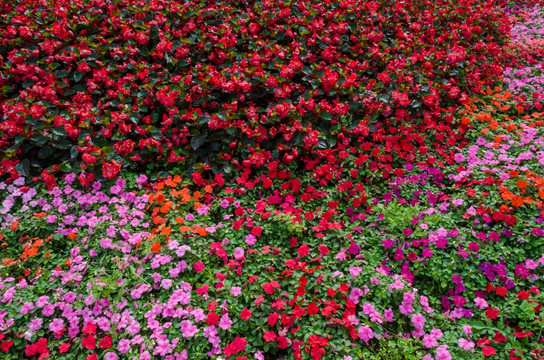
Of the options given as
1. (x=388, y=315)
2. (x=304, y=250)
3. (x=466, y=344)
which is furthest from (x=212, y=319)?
(x=466, y=344)

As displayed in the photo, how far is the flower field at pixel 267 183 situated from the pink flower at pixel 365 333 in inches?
0.4

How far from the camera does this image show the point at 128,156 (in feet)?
10.3

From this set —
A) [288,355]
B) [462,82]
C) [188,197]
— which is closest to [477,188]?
[462,82]

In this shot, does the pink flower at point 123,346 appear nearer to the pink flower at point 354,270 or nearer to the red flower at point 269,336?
the red flower at point 269,336

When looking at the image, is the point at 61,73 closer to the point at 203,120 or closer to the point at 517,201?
the point at 203,120

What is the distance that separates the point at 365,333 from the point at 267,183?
1.33m

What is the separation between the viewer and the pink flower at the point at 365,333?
81.8 inches

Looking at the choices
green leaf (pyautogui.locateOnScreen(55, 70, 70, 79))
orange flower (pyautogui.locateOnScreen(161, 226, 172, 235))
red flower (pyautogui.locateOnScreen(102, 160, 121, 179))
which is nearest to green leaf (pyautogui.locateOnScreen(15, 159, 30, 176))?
red flower (pyautogui.locateOnScreen(102, 160, 121, 179))

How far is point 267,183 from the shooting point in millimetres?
2992

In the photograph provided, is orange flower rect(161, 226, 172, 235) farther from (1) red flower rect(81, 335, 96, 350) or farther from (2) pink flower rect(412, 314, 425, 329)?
(2) pink flower rect(412, 314, 425, 329)

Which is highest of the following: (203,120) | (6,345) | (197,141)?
Result: (203,120)

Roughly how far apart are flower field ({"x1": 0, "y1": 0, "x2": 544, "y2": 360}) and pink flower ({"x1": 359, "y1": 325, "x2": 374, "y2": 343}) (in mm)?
11

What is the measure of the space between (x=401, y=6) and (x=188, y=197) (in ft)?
11.9

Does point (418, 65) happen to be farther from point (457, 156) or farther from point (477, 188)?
point (477, 188)
